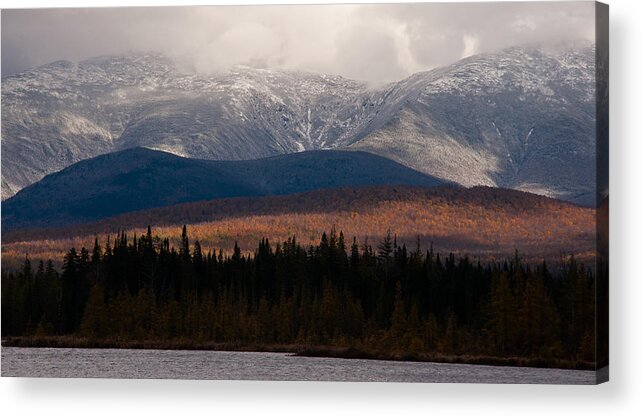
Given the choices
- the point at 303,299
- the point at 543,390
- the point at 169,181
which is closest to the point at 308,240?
the point at 303,299

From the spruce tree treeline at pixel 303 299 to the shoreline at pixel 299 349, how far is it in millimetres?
116

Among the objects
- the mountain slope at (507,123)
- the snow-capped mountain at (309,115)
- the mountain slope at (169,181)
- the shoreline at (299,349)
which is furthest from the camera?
the mountain slope at (169,181)

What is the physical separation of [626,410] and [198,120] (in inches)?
893

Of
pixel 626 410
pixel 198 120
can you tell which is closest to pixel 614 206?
pixel 626 410

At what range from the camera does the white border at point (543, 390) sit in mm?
21422

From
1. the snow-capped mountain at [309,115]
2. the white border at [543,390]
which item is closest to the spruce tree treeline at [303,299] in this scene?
the white border at [543,390]

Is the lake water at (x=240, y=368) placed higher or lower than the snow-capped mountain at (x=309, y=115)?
lower

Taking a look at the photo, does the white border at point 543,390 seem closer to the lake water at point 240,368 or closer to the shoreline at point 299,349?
the lake water at point 240,368

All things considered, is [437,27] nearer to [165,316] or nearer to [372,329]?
[372,329]

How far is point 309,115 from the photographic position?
36906 mm

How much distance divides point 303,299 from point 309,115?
13.0 metres

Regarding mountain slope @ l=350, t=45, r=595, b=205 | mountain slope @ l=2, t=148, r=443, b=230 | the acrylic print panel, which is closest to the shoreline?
the acrylic print panel

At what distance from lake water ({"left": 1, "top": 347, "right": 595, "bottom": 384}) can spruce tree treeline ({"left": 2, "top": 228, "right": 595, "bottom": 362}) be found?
437 millimetres

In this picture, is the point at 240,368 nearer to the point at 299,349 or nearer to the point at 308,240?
the point at 299,349
